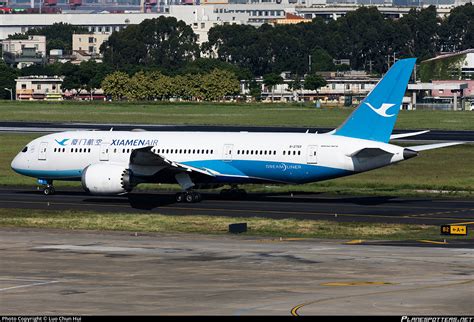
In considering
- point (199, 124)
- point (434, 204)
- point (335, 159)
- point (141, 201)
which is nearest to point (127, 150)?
point (141, 201)

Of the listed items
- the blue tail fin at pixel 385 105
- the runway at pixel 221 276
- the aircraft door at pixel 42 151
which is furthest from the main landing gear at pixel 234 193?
the runway at pixel 221 276

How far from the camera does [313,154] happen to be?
225ft

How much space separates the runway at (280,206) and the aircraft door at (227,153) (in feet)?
8.87

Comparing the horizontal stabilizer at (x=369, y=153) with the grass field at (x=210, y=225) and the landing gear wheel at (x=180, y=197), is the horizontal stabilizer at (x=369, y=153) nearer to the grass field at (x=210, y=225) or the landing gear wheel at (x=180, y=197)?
the grass field at (x=210, y=225)

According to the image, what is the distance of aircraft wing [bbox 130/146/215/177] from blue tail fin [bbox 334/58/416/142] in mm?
9837

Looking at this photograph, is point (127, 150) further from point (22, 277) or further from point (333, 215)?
point (22, 277)

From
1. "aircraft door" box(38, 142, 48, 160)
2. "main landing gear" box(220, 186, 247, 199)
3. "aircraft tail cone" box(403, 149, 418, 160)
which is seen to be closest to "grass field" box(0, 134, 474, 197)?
"main landing gear" box(220, 186, 247, 199)

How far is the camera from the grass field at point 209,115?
487 feet

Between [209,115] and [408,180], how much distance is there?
85468 mm

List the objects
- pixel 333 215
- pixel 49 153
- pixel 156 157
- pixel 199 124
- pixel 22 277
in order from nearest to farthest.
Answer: pixel 22 277
pixel 333 215
pixel 156 157
pixel 49 153
pixel 199 124

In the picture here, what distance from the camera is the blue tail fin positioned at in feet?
221

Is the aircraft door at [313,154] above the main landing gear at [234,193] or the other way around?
above

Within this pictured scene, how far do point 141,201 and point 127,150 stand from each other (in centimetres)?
320

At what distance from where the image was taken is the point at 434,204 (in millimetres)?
69250
